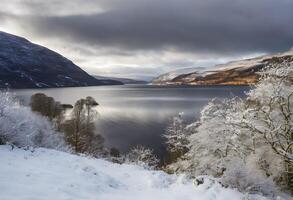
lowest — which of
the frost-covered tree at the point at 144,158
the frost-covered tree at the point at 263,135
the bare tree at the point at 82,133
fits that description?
the frost-covered tree at the point at 144,158

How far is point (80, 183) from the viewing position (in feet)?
46.6

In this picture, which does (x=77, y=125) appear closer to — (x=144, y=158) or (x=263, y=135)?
(x=144, y=158)

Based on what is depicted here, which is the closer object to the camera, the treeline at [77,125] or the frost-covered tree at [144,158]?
the frost-covered tree at [144,158]

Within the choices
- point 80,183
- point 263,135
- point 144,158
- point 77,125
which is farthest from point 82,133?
point 80,183

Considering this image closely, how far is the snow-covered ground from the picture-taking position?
1213 centimetres

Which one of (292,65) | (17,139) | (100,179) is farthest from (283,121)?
(17,139)

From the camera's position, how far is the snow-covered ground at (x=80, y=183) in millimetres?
12133

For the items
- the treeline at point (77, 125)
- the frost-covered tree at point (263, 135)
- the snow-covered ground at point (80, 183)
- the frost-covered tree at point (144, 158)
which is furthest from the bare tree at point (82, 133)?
the snow-covered ground at point (80, 183)

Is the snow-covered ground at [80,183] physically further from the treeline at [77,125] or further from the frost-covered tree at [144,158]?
the treeline at [77,125]

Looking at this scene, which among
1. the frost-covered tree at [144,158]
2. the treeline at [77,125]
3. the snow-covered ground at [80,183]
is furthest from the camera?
the treeline at [77,125]

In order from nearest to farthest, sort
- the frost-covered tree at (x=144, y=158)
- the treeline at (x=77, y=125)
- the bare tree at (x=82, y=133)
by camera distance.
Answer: the frost-covered tree at (x=144, y=158)
the bare tree at (x=82, y=133)
the treeline at (x=77, y=125)

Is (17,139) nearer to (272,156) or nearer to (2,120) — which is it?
(2,120)

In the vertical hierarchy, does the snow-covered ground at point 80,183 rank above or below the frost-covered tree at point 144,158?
above

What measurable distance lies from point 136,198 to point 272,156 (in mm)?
17575
